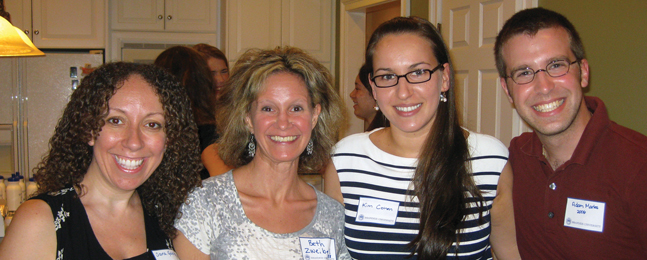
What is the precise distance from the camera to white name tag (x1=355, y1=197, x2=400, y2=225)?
1.68 metres

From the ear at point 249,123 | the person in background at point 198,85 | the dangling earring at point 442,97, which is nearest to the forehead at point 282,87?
the ear at point 249,123

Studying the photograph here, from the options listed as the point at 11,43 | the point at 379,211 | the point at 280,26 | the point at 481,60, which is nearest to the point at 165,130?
the point at 379,211

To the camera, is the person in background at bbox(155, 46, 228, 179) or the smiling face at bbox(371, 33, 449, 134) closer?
the smiling face at bbox(371, 33, 449, 134)

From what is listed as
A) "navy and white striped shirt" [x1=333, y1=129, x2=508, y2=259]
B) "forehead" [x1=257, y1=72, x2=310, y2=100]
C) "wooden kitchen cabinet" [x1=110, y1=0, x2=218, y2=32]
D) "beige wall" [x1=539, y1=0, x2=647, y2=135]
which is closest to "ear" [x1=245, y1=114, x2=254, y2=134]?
"forehead" [x1=257, y1=72, x2=310, y2=100]

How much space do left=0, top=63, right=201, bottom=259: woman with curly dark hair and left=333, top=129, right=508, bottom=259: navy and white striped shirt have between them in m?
0.63

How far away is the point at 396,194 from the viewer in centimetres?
171

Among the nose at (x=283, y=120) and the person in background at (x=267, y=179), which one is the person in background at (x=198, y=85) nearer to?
the person in background at (x=267, y=179)

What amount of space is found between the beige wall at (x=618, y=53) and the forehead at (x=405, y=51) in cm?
135

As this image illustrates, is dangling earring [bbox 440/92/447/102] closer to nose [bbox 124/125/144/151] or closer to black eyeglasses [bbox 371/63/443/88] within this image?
black eyeglasses [bbox 371/63/443/88]

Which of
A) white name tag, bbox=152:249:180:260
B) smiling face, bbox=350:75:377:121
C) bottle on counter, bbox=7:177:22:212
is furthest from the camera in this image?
smiling face, bbox=350:75:377:121

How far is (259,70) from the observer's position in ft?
5.70

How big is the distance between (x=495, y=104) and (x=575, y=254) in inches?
68.4

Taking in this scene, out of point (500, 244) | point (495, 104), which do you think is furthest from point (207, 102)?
point (495, 104)

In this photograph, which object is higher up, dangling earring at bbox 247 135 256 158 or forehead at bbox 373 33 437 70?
forehead at bbox 373 33 437 70
